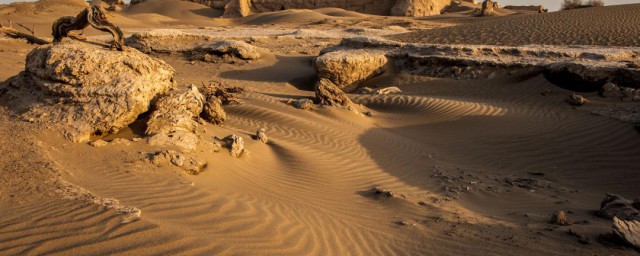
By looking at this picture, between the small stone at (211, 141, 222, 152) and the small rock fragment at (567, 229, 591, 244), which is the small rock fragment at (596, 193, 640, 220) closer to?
the small rock fragment at (567, 229, 591, 244)

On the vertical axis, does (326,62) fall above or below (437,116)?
above

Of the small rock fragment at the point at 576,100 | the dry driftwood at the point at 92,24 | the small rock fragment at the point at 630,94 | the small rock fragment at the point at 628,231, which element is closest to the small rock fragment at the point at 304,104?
the dry driftwood at the point at 92,24

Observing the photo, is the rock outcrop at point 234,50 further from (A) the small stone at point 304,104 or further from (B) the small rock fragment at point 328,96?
(A) the small stone at point 304,104

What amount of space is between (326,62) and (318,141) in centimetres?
482

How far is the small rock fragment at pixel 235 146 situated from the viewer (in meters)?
5.79

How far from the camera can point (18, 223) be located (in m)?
3.11

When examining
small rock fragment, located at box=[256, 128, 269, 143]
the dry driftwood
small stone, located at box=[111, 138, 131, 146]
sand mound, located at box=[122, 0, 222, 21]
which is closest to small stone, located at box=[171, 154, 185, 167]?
small stone, located at box=[111, 138, 131, 146]

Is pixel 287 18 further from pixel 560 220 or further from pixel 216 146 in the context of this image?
pixel 560 220

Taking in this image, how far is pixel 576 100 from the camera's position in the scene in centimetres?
905

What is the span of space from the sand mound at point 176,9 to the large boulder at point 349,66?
92.5ft

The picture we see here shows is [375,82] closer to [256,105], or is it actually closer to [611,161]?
[256,105]

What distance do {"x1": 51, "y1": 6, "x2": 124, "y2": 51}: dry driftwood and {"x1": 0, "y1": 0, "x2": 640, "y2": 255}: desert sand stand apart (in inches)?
6.9

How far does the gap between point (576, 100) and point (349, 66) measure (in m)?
5.86

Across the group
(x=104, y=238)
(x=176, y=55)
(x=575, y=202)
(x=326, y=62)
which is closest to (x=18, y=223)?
(x=104, y=238)
